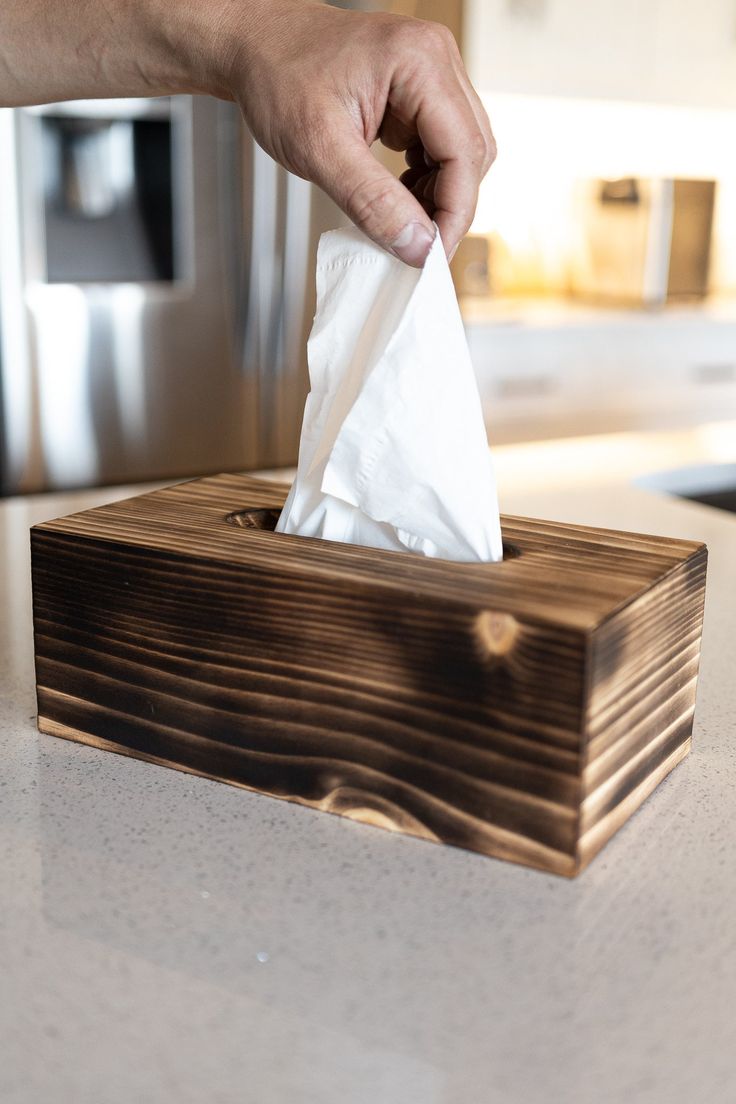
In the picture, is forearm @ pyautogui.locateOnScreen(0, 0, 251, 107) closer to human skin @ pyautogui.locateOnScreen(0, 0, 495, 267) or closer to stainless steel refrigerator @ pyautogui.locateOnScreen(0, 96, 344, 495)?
human skin @ pyautogui.locateOnScreen(0, 0, 495, 267)

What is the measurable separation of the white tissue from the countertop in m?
0.15

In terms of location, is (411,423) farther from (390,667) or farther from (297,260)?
(297,260)

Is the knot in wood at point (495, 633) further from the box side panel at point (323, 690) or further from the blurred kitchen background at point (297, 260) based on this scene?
the blurred kitchen background at point (297, 260)

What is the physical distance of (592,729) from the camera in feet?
1.50

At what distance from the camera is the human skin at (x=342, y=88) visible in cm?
58

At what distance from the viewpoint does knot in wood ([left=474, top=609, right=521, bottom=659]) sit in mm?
457

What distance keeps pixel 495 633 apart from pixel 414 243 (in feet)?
0.71

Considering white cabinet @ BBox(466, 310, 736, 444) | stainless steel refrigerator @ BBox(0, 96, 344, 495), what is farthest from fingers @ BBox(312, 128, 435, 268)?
white cabinet @ BBox(466, 310, 736, 444)

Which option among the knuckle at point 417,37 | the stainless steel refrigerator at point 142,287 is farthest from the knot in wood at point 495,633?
the stainless steel refrigerator at point 142,287

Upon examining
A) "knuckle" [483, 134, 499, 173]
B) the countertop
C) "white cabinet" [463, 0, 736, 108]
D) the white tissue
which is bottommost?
the countertop

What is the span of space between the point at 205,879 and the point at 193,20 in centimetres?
47

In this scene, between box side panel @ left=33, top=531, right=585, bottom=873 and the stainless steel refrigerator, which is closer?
box side panel @ left=33, top=531, right=585, bottom=873

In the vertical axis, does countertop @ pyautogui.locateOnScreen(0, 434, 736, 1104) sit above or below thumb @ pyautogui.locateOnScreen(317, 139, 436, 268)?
below

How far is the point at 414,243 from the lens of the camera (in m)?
0.56
